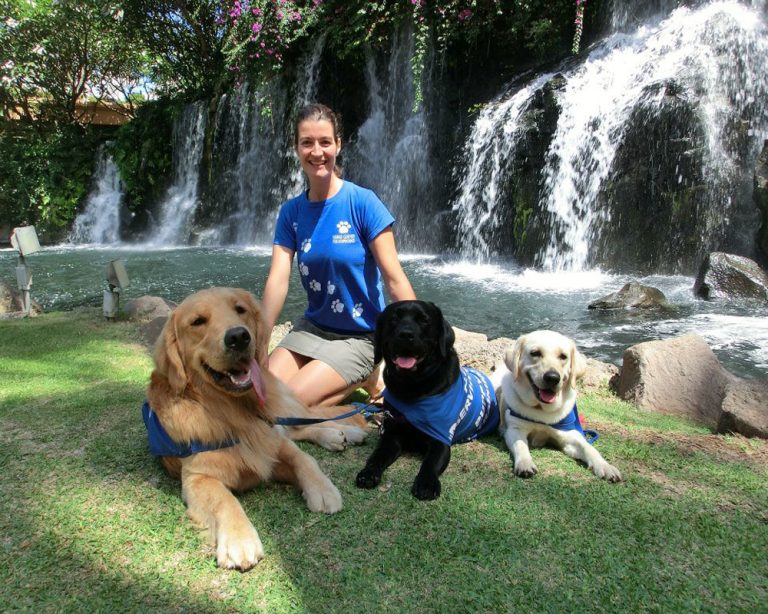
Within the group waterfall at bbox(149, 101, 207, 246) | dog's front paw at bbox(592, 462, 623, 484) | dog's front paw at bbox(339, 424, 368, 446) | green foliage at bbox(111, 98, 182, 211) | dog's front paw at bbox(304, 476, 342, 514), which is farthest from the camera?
green foliage at bbox(111, 98, 182, 211)

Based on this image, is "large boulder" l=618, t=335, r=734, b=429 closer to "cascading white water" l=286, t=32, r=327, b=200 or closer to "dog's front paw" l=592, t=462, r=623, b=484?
"dog's front paw" l=592, t=462, r=623, b=484

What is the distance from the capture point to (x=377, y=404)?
372 cm

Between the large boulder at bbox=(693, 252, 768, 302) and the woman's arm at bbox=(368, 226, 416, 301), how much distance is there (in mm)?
6810

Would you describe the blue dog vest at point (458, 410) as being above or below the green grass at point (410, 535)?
above

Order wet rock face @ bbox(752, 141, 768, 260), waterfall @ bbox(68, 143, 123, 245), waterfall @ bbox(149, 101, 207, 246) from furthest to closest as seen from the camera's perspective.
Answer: waterfall @ bbox(68, 143, 123, 245) → waterfall @ bbox(149, 101, 207, 246) → wet rock face @ bbox(752, 141, 768, 260)

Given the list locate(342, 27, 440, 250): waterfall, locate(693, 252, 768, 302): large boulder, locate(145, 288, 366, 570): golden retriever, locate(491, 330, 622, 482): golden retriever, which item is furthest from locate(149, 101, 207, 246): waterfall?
locate(491, 330, 622, 482): golden retriever

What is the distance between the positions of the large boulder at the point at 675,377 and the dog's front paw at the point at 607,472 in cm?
169

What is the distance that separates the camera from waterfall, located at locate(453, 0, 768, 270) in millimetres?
9648

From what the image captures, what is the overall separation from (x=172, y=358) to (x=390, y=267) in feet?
4.90

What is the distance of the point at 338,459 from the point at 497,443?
96cm

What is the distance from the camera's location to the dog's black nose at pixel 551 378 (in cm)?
279

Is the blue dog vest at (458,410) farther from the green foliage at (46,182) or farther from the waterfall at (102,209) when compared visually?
the green foliage at (46,182)

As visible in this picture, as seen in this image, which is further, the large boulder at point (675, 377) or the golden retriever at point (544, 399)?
the large boulder at point (675, 377)

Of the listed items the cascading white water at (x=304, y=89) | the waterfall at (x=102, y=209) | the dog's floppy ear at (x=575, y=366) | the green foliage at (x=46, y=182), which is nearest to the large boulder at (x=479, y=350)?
the dog's floppy ear at (x=575, y=366)
